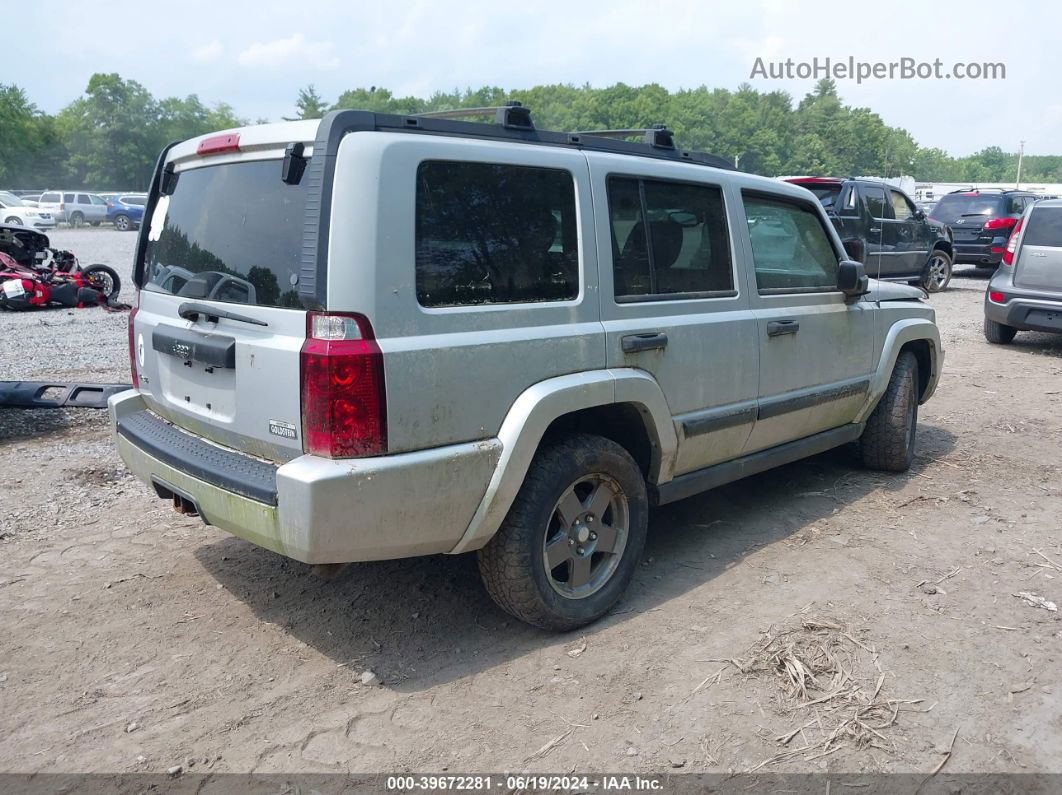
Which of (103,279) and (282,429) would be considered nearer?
(282,429)

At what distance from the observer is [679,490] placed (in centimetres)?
413

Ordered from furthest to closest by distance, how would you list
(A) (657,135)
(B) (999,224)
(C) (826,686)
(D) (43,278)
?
→ (B) (999,224)
(D) (43,278)
(A) (657,135)
(C) (826,686)

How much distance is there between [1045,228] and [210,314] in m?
10.1

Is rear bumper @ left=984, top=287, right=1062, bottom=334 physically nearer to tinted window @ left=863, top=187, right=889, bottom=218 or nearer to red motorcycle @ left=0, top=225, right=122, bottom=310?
tinted window @ left=863, top=187, right=889, bottom=218

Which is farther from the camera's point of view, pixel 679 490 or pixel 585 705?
pixel 679 490

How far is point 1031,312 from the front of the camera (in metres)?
10.2

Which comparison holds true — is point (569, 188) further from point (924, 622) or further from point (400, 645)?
point (924, 622)

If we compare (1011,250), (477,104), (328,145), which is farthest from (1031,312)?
(477,104)

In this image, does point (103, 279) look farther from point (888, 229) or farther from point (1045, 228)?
point (1045, 228)

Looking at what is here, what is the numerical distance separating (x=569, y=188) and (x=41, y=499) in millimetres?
3586

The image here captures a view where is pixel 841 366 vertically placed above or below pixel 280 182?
below

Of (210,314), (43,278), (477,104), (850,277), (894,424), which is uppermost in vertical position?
(477,104)

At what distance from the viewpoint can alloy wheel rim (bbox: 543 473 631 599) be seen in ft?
11.7

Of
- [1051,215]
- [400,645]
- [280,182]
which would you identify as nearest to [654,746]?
[400,645]
